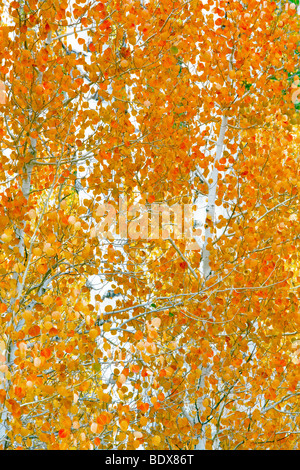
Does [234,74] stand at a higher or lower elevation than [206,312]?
higher

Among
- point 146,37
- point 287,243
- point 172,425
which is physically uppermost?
point 146,37

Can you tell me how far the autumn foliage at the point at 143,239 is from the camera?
374 cm

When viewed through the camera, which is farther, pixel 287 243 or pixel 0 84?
pixel 287 243

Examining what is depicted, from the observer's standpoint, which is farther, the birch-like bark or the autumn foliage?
the birch-like bark

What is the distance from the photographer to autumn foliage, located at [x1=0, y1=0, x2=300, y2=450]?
374 centimetres

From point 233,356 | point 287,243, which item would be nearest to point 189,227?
point 287,243

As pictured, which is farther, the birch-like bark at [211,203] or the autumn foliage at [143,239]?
the birch-like bark at [211,203]

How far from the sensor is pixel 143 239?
508 cm

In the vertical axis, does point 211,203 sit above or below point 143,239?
above

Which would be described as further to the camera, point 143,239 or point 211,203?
point 211,203

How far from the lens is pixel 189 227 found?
18.9ft
